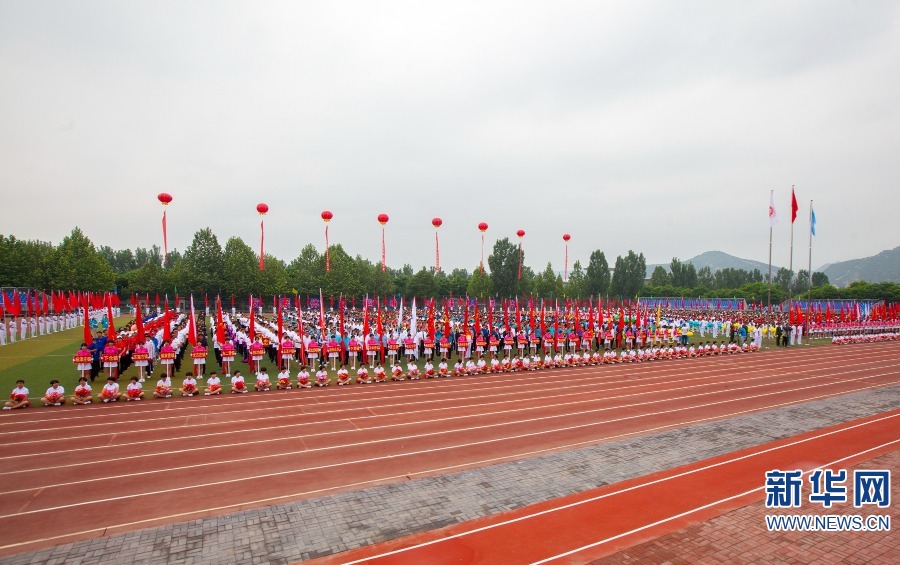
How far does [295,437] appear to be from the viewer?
1254 centimetres

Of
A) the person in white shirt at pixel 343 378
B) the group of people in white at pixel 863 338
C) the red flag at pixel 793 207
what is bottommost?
the group of people in white at pixel 863 338

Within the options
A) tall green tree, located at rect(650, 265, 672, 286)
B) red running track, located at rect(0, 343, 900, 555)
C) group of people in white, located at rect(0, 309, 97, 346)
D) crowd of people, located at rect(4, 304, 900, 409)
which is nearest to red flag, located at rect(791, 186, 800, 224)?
crowd of people, located at rect(4, 304, 900, 409)

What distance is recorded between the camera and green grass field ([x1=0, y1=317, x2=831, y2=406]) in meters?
17.9

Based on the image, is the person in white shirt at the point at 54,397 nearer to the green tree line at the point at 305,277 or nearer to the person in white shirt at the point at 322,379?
the person in white shirt at the point at 322,379

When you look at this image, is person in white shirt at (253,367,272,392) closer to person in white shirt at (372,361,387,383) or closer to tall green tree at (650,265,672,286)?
person in white shirt at (372,361,387,383)

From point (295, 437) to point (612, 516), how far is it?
8.04 meters

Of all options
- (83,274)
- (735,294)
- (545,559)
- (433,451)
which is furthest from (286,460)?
(735,294)

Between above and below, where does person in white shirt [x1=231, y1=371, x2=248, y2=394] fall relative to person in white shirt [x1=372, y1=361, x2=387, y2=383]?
above

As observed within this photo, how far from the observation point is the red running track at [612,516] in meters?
7.22

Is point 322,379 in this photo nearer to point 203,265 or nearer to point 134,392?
point 134,392

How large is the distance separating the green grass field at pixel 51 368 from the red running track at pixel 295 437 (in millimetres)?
3282

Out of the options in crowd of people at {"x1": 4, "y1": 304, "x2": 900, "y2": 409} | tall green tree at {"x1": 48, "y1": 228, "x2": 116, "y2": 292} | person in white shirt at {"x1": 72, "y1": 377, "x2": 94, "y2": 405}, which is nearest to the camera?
person in white shirt at {"x1": 72, "y1": 377, "x2": 94, "y2": 405}

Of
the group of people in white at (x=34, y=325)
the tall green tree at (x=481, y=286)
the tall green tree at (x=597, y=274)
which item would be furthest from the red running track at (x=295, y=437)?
the tall green tree at (x=597, y=274)

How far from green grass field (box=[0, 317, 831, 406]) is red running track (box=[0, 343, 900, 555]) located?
3282mm
